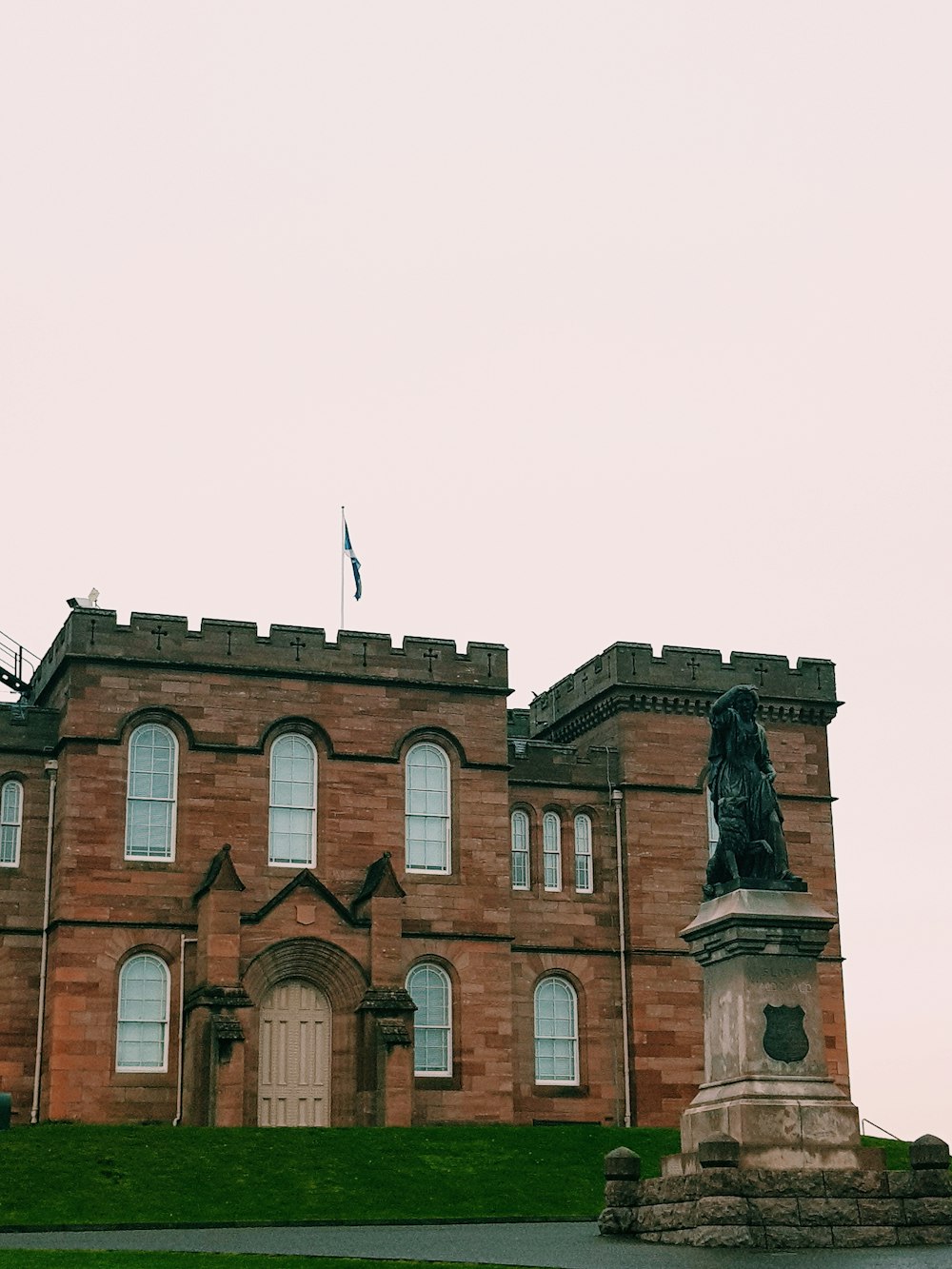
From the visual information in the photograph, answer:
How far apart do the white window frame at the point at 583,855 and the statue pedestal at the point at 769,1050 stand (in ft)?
69.8

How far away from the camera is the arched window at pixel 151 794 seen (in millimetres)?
40938

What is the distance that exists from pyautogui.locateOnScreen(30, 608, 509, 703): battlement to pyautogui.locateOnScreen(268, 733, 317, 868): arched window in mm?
1689

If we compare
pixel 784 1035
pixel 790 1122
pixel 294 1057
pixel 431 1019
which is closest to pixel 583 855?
pixel 431 1019

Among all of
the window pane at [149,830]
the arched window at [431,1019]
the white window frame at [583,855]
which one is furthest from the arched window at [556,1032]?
the window pane at [149,830]

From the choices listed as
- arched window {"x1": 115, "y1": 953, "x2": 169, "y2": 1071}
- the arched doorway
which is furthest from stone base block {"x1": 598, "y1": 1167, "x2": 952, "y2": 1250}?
arched window {"x1": 115, "y1": 953, "x2": 169, "y2": 1071}

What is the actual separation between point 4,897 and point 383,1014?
844 centimetres

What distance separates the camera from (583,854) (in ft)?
149

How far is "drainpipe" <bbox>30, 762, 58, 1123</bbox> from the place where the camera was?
1583 inches

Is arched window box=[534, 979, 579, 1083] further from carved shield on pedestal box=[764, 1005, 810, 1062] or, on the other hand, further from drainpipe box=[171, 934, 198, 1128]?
carved shield on pedestal box=[764, 1005, 810, 1062]

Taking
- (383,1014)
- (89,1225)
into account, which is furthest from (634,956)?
(89,1225)

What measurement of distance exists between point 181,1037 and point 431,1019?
5520mm

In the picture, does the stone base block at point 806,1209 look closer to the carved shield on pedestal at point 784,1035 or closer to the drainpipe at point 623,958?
the carved shield on pedestal at point 784,1035

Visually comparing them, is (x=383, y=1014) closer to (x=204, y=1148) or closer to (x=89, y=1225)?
(x=204, y=1148)

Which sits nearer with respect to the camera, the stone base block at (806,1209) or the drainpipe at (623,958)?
the stone base block at (806,1209)
